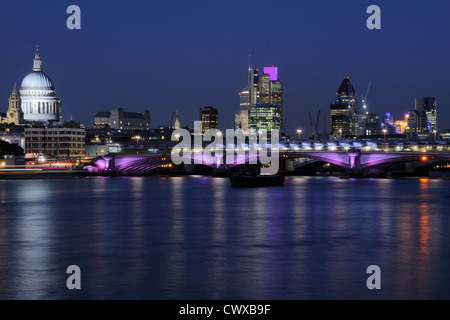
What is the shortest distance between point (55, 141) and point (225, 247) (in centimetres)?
14785

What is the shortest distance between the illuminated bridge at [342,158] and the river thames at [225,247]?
116 ft

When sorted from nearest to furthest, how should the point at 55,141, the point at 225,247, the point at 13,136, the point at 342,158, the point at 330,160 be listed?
the point at 225,247, the point at 342,158, the point at 330,160, the point at 55,141, the point at 13,136

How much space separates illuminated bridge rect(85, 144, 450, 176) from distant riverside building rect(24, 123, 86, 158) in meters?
60.3

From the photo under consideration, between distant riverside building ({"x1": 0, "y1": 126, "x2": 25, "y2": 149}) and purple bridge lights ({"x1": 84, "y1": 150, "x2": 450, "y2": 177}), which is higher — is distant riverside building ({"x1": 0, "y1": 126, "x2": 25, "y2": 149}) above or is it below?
above

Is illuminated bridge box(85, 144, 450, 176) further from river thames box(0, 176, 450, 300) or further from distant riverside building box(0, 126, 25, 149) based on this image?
distant riverside building box(0, 126, 25, 149)

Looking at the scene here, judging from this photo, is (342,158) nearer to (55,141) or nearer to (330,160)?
(330,160)

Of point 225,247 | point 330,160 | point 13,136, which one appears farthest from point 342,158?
point 13,136

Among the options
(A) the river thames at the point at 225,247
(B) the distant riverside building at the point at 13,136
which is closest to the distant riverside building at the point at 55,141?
(B) the distant riverside building at the point at 13,136

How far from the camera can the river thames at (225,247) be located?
75.2 ft

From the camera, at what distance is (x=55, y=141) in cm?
17400

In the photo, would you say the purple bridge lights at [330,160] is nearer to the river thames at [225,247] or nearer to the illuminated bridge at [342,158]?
the illuminated bridge at [342,158]

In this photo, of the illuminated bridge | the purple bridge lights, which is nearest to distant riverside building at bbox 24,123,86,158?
the illuminated bridge

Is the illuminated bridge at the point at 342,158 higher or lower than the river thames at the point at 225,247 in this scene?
higher

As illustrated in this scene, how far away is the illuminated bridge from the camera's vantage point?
94125 millimetres
